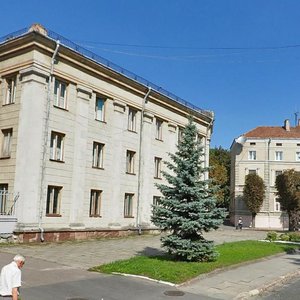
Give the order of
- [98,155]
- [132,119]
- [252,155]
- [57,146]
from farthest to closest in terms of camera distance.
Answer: [252,155] → [132,119] → [98,155] → [57,146]

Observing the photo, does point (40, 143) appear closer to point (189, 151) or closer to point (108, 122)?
point (108, 122)

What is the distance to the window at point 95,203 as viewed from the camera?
1047 inches

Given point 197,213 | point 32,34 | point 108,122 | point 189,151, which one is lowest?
point 197,213

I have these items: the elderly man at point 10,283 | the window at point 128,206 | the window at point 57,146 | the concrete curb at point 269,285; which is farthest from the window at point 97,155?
the elderly man at point 10,283

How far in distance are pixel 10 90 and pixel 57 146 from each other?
158 inches

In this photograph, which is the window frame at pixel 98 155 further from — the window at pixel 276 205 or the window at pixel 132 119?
the window at pixel 276 205

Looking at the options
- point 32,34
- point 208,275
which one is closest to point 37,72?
point 32,34

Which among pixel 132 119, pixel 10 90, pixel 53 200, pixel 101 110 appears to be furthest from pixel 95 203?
pixel 10 90

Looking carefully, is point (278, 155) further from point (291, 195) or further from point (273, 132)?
point (291, 195)

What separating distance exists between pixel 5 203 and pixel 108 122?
880 cm

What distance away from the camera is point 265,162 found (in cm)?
6209

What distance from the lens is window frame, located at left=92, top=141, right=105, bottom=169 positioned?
27109 mm

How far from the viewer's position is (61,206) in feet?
78.8

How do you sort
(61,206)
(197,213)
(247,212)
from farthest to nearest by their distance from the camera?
1. (247,212)
2. (61,206)
3. (197,213)
